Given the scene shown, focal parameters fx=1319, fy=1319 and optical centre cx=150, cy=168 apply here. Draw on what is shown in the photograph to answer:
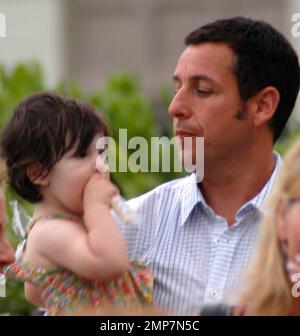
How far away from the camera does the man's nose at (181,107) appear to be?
416 centimetres

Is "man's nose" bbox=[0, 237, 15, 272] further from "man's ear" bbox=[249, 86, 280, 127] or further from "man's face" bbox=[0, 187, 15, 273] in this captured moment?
"man's ear" bbox=[249, 86, 280, 127]

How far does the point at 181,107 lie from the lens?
416cm

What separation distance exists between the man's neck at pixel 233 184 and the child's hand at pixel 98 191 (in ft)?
1.83

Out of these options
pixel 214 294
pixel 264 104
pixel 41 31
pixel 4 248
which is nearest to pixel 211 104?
pixel 264 104

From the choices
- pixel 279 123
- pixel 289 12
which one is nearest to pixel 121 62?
pixel 289 12

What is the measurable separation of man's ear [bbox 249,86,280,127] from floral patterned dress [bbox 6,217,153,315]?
82 centimetres

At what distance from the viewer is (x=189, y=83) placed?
4211 millimetres

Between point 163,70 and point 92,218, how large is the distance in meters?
9.24

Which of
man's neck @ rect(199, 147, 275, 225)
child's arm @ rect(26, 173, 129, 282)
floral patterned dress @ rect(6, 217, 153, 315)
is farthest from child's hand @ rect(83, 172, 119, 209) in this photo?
man's neck @ rect(199, 147, 275, 225)

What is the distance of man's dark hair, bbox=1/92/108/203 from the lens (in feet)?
Answer: 12.4

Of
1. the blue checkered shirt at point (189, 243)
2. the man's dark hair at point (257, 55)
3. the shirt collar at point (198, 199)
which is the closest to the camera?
the blue checkered shirt at point (189, 243)

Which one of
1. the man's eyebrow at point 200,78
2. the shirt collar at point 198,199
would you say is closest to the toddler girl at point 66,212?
the shirt collar at point 198,199

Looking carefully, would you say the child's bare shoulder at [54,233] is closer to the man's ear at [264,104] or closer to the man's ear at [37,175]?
the man's ear at [37,175]
